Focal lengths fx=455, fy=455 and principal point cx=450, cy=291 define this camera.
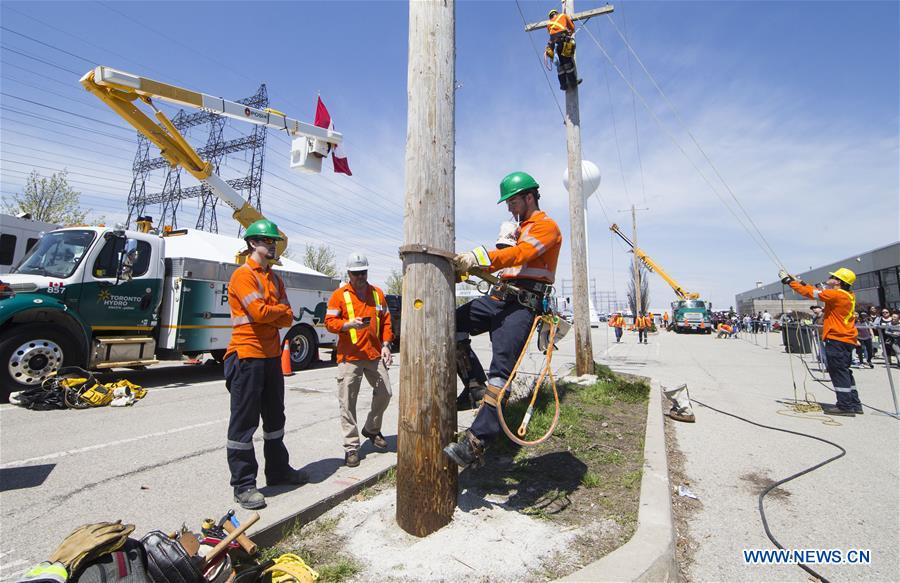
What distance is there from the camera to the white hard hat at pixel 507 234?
3.62 m

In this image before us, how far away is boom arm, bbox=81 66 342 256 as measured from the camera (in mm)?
8266

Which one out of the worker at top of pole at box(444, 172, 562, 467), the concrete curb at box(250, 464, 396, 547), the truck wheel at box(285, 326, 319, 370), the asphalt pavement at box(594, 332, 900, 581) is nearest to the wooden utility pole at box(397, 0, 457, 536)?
Answer: the worker at top of pole at box(444, 172, 562, 467)

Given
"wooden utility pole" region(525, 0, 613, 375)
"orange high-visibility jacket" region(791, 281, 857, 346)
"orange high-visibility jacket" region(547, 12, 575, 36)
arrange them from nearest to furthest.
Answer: "orange high-visibility jacket" region(791, 281, 857, 346)
"wooden utility pole" region(525, 0, 613, 375)
"orange high-visibility jacket" region(547, 12, 575, 36)

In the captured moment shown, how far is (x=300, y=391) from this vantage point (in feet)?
27.8

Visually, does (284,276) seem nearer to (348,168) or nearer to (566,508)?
(348,168)

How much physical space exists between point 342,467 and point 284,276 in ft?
26.2

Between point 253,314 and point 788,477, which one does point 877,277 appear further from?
point 253,314

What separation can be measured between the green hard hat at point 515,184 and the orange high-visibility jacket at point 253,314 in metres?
1.88

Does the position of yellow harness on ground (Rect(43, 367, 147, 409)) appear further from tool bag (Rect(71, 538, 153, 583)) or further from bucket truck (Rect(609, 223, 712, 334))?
bucket truck (Rect(609, 223, 712, 334))

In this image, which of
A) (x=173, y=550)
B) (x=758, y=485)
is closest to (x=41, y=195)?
(x=173, y=550)

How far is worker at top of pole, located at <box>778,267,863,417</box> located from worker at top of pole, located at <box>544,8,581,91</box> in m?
5.65

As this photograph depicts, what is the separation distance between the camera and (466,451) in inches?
108

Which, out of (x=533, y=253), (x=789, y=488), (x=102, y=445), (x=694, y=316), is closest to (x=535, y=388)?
(x=533, y=253)

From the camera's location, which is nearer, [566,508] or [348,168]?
[566,508]
